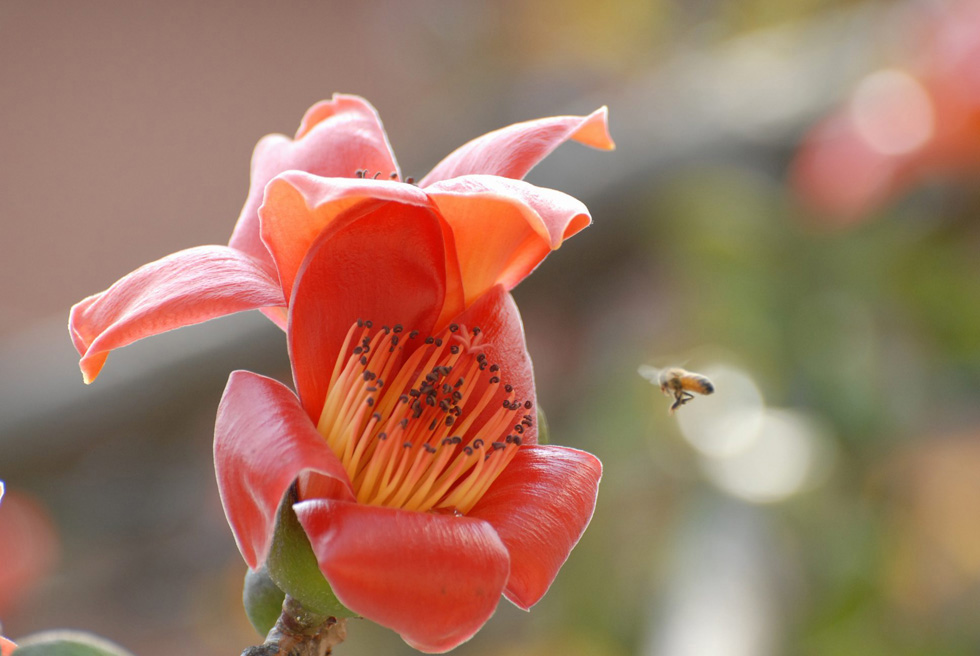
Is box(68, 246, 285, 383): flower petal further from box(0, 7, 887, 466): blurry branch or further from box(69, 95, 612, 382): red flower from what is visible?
box(0, 7, 887, 466): blurry branch

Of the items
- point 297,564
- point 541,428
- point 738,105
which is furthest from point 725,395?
point 297,564

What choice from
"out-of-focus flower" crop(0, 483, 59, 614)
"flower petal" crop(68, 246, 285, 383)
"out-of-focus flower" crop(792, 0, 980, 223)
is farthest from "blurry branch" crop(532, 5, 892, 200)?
"flower petal" crop(68, 246, 285, 383)

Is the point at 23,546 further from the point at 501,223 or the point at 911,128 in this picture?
the point at 911,128

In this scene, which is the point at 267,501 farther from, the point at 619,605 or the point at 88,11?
the point at 88,11

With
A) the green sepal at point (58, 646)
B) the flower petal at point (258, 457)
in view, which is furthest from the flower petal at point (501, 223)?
the green sepal at point (58, 646)

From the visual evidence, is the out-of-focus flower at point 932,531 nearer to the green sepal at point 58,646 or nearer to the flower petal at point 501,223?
the flower petal at point 501,223

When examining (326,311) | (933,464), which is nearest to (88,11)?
(933,464)
